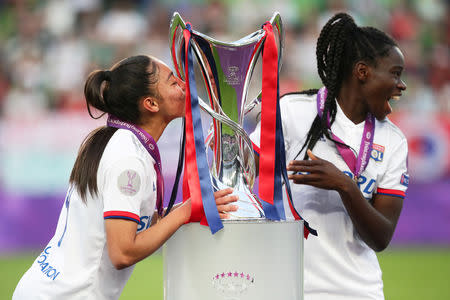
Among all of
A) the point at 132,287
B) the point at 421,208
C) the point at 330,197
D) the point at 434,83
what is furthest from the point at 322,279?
the point at 434,83

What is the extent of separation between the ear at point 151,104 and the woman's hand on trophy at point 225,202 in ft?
1.48

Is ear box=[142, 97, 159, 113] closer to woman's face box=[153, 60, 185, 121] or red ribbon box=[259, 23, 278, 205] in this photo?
woman's face box=[153, 60, 185, 121]

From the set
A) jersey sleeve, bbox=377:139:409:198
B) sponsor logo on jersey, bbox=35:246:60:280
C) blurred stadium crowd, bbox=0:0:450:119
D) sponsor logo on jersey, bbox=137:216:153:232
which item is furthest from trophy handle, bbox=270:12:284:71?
blurred stadium crowd, bbox=0:0:450:119

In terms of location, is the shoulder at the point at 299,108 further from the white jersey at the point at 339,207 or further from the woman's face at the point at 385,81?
the woman's face at the point at 385,81

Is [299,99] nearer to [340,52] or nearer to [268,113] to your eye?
[340,52]

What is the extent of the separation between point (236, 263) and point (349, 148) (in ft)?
2.81

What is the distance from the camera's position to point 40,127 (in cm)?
757

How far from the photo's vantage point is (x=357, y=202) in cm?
234

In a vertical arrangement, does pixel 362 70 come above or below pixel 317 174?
above

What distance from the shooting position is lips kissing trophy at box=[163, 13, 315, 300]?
191 centimetres

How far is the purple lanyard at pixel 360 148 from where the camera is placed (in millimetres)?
2566

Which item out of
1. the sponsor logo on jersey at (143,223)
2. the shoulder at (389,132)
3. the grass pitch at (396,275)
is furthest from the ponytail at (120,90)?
the grass pitch at (396,275)

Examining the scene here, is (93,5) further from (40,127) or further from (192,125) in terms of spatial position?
(192,125)

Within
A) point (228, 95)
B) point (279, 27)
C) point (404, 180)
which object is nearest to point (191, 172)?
point (228, 95)
